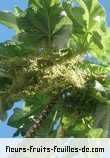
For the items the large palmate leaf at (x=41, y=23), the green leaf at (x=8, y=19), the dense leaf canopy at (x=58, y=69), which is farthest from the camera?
the green leaf at (x=8, y=19)

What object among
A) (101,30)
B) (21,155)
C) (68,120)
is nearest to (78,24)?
(101,30)

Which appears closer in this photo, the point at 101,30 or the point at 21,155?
the point at 21,155

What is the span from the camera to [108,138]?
14.1 meters

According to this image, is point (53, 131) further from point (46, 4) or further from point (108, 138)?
point (46, 4)

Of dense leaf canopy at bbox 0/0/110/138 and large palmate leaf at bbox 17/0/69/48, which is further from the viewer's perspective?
large palmate leaf at bbox 17/0/69/48

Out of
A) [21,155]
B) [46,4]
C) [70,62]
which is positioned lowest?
[21,155]

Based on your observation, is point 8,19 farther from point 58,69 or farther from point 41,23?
point 58,69

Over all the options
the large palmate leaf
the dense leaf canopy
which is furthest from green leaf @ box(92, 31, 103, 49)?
the large palmate leaf

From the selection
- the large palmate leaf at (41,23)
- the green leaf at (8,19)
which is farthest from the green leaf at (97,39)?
the green leaf at (8,19)

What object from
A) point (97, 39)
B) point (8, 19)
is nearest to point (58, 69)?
point (97, 39)

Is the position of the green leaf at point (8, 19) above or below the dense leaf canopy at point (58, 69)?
above

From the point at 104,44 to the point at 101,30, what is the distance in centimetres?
22

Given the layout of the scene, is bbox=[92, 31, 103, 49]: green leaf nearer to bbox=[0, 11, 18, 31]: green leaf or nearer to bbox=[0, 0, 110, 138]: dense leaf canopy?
bbox=[0, 0, 110, 138]: dense leaf canopy

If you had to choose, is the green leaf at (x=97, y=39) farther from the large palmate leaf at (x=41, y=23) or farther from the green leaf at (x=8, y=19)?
the green leaf at (x=8, y=19)
